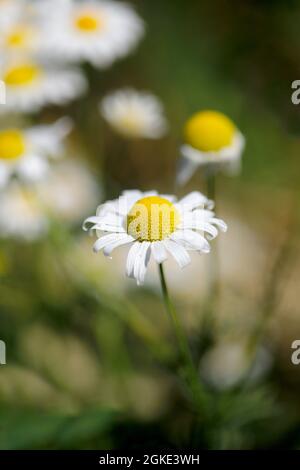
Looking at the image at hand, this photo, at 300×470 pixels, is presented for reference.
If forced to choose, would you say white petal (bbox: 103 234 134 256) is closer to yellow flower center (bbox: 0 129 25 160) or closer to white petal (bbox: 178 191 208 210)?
white petal (bbox: 178 191 208 210)

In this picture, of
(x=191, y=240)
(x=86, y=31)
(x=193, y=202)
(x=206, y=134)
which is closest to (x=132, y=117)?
(x=86, y=31)

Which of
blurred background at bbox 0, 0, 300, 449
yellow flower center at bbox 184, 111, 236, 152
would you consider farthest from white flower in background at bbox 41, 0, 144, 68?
yellow flower center at bbox 184, 111, 236, 152

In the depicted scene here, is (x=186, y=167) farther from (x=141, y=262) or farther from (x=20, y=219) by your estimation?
(x=20, y=219)

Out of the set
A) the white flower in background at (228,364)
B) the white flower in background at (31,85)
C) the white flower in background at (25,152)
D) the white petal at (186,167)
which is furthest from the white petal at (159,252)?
the white flower in background at (31,85)

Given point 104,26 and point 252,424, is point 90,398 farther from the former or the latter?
point 104,26
